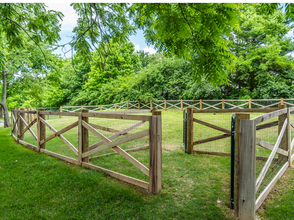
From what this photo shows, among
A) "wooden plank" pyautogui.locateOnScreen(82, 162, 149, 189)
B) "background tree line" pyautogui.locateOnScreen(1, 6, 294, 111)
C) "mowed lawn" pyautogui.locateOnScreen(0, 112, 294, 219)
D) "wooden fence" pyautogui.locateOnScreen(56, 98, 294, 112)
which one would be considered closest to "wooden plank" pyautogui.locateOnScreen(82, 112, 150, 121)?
"mowed lawn" pyautogui.locateOnScreen(0, 112, 294, 219)

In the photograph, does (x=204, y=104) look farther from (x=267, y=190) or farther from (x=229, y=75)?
(x=267, y=190)

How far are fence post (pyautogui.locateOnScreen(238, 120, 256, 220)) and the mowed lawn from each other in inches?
11.2

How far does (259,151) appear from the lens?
15.7 feet

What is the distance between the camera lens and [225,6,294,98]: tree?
1508 centimetres

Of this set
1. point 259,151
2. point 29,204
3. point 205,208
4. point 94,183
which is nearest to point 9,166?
point 29,204

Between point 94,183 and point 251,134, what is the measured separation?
2.61 m

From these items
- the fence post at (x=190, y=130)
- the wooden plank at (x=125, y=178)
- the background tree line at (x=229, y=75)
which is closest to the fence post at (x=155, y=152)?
the wooden plank at (x=125, y=178)

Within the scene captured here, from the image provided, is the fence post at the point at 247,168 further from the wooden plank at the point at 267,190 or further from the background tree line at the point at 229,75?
the background tree line at the point at 229,75

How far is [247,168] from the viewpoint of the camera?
2.07 meters

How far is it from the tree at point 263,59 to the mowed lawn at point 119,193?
40.7 ft

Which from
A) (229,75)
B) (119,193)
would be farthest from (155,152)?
(229,75)

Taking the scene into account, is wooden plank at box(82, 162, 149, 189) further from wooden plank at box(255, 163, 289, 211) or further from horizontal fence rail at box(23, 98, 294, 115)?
horizontal fence rail at box(23, 98, 294, 115)

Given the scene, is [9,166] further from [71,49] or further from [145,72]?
[145,72]

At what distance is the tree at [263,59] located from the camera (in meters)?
15.1
